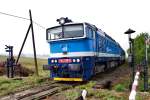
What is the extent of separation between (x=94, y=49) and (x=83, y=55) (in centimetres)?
159

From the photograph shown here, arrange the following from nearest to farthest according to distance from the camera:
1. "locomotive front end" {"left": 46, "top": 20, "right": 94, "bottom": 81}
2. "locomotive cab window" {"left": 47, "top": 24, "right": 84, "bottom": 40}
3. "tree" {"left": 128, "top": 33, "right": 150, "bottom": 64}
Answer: "locomotive front end" {"left": 46, "top": 20, "right": 94, "bottom": 81}
"locomotive cab window" {"left": 47, "top": 24, "right": 84, "bottom": 40}
"tree" {"left": 128, "top": 33, "right": 150, "bottom": 64}

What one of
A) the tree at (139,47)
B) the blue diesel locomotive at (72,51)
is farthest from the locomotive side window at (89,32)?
the tree at (139,47)

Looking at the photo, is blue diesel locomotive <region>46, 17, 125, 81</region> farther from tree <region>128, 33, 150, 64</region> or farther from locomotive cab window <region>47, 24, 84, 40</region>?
tree <region>128, 33, 150, 64</region>

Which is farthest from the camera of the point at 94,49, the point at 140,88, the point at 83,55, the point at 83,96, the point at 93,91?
the point at 94,49

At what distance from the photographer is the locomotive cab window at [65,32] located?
606 inches

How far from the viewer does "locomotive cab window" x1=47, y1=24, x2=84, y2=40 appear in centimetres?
1539

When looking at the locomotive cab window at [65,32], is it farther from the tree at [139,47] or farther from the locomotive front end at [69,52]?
the tree at [139,47]

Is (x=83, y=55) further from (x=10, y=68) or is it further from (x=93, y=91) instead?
(x=10, y=68)

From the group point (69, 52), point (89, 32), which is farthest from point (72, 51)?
point (89, 32)

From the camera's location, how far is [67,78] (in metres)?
15.7

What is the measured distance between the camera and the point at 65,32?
15875mm

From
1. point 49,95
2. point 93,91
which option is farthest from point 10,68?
point 93,91

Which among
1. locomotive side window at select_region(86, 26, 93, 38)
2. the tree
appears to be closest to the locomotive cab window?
locomotive side window at select_region(86, 26, 93, 38)

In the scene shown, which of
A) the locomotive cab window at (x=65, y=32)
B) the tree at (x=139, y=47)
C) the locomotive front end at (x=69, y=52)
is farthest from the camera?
the tree at (x=139, y=47)
